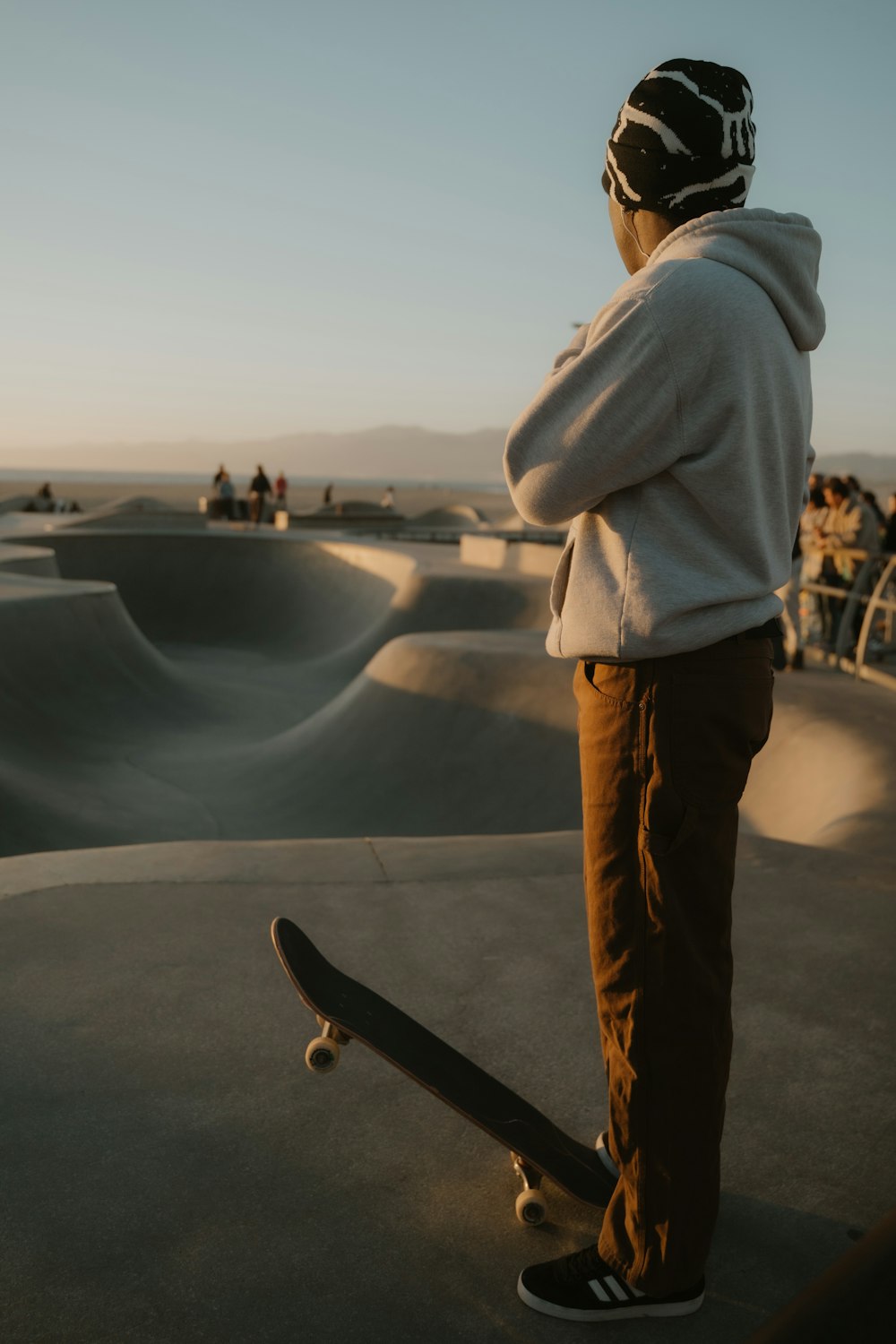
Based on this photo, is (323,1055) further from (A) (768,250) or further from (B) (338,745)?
(B) (338,745)

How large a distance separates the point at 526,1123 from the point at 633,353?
156cm

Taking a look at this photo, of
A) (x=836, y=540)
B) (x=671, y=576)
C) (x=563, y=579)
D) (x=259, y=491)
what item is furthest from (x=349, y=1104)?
(x=259, y=491)

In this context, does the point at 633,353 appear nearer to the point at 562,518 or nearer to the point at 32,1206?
the point at 562,518

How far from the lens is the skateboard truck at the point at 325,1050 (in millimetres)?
2092

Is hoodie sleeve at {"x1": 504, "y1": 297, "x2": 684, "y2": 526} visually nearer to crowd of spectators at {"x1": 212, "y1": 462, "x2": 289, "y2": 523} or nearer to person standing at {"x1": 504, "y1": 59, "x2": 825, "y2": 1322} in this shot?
person standing at {"x1": 504, "y1": 59, "x2": 825, "y2": 1322}

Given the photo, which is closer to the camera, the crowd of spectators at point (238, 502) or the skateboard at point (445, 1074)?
the skateboard at point (445, 1074)

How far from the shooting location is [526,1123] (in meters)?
2.22

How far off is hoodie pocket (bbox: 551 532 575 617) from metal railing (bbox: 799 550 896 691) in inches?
270

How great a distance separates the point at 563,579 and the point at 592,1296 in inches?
Answer: 52.0

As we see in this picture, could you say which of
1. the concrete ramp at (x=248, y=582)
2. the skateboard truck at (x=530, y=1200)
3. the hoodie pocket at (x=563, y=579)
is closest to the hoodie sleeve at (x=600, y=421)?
the hoodie pocket at (x=563, y=579)

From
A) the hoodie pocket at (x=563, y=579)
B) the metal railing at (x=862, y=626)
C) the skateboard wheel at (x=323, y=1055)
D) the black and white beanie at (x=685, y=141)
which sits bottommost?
the metal railing at (x=862, y=626)

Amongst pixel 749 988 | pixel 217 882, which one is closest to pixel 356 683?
pixel 217 882

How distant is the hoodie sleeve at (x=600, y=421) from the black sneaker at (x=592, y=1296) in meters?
1.38

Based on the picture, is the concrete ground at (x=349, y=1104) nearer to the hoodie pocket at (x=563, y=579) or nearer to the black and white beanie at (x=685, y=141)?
the hoodie pocket at (x=563, y=579)
